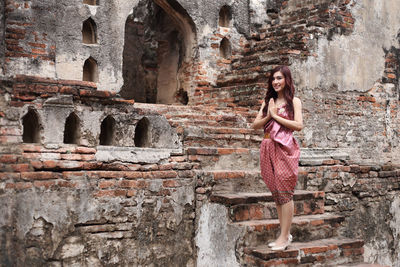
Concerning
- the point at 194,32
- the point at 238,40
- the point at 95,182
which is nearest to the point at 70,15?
the point at 194,32

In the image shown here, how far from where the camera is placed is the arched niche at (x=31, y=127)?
12.2 ft

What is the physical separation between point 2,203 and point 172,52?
25.3 feet

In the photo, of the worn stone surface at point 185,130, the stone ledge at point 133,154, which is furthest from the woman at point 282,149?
the stone ledge at point 133,154

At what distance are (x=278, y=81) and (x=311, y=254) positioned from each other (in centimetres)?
147

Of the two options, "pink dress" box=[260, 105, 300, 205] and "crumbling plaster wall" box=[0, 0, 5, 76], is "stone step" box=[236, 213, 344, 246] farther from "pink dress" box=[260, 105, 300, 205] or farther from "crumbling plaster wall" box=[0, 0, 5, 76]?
"crumbling plaster wall" box=[0, 0, 5, 76]

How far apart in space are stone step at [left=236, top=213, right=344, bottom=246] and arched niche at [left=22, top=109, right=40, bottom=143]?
183 cm

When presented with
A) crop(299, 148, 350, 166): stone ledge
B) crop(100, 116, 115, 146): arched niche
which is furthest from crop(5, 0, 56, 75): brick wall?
crop(299, 148, 350, 166): stone ledge

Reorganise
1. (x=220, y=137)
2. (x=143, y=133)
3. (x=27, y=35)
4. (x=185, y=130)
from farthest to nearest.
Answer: (x=27, y=35) < (x=220, y=137) < (x=185, y=130) < (x=143, y=133)

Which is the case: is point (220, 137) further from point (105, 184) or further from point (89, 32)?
point (89, 32)

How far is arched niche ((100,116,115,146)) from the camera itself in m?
4.14

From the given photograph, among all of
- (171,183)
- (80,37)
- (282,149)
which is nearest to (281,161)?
(282,149)

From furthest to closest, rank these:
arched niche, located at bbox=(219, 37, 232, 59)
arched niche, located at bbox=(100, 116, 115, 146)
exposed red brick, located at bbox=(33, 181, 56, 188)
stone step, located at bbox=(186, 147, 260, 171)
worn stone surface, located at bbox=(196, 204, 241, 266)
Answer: arched niche, located at bbox=(219, 37, 232, 59)
stone step, located at bbox=(186, 147, 260, 171)
arched niche, located at bbox=(100, 116, 115, 146)
worn stone surface, located at bbox=(196, 204, 241, 266)
exposed red brick, located at bbox=(33, 181, 56, 188)

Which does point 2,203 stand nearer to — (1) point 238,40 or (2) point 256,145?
(2) point 256,145

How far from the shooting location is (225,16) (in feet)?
27.6
